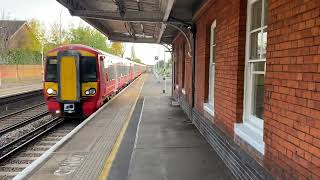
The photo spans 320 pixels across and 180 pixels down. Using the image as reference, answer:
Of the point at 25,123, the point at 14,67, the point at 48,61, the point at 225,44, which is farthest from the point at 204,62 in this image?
the point at 14,67

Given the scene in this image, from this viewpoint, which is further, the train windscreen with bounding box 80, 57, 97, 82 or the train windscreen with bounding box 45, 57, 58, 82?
the train windscreen with bounding box 80, 57, 97, 82

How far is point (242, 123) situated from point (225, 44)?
5.31ft

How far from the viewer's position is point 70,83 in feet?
43.8

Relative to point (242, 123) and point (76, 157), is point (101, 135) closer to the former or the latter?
point (76, 157)

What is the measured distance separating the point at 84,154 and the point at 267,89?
184 inches

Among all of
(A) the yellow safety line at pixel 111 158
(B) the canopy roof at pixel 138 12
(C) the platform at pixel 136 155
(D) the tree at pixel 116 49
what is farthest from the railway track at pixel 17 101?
(D) the tree at pixel 116 49

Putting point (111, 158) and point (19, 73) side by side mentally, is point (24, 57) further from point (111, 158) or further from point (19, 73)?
point (111, 158)

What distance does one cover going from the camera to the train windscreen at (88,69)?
13652 millimetres

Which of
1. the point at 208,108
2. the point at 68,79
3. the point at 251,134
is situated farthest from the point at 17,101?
the point at 251,134

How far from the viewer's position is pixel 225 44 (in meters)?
6.75

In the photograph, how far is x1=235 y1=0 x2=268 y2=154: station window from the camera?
5.00 metres

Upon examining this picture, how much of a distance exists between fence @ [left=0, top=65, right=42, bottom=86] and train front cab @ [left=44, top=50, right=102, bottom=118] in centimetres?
2557

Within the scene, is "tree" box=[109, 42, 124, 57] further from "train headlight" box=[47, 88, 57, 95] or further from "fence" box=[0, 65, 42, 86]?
"train headlight" box=[47, 88, 57, 95]

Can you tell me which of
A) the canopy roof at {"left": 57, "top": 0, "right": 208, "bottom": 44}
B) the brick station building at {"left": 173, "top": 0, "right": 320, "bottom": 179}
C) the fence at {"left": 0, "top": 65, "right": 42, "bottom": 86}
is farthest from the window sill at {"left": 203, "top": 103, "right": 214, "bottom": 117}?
the fence at {"left": 0, "top": 65, "right": 42, "bottom": 86}
